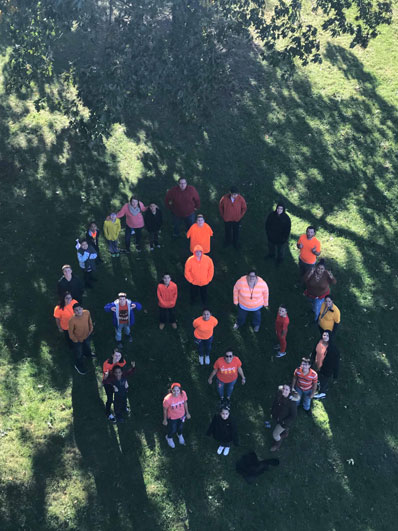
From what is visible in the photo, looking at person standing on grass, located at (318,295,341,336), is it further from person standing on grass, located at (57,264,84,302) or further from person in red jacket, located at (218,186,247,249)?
person standing on grass, located at (57,264,84,302)

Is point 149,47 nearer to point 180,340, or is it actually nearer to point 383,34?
point 180,340

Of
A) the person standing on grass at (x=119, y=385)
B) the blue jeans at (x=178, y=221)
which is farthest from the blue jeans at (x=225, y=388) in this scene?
the blue jeans at (x=178, y=221)

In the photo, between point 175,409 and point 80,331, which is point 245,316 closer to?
point 175,409

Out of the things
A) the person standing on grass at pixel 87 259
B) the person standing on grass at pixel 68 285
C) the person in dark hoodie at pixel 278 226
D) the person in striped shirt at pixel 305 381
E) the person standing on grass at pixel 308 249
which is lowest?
the person in striped shirt at pixel 305 381

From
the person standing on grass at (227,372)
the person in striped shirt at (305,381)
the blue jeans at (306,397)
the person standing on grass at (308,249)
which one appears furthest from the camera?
the person standing on grass at (308,249)

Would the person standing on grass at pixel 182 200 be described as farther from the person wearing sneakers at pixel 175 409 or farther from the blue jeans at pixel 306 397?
the blue jeans at pixel 306 397

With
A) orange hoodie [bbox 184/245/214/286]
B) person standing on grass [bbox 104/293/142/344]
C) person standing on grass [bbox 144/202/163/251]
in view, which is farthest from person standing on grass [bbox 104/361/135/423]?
person standing on grass [bbox 144/202/163/251]
